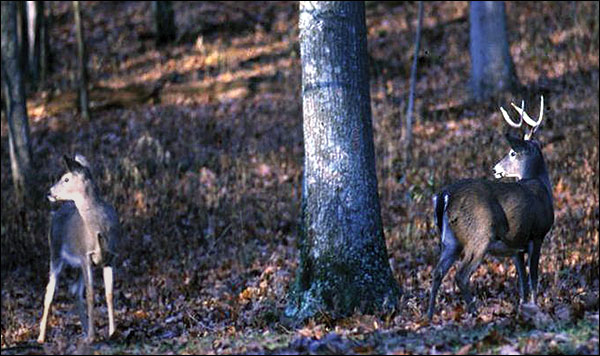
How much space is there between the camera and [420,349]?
21.3 ft

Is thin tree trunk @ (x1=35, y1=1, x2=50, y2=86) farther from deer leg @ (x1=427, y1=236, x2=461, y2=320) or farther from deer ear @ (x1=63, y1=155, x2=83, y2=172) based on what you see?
deer leg @ (x1=427, y1=236, x2=461, y2=320)

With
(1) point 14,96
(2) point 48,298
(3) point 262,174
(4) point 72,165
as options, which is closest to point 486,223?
(4) point 72,165

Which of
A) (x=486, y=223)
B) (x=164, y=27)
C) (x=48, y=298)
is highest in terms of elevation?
(x=164, y=27)

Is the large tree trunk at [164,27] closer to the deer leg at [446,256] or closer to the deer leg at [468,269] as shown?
the deer leg at [446,256]

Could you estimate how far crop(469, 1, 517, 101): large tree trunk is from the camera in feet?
60.2

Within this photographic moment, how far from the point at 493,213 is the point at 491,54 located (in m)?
10.5

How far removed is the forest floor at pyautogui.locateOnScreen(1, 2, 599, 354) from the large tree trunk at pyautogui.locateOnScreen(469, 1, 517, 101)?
386 millimetres

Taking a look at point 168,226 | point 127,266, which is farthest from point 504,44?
point 127,266

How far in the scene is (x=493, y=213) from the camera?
8.43m

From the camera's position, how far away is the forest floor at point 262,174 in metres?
7.88

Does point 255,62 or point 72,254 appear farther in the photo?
point 255,62

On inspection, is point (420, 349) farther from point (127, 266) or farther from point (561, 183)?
point (561, 183)

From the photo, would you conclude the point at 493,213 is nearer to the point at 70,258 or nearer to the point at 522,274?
the point at 522,274

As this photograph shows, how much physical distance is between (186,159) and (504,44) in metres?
6.38
